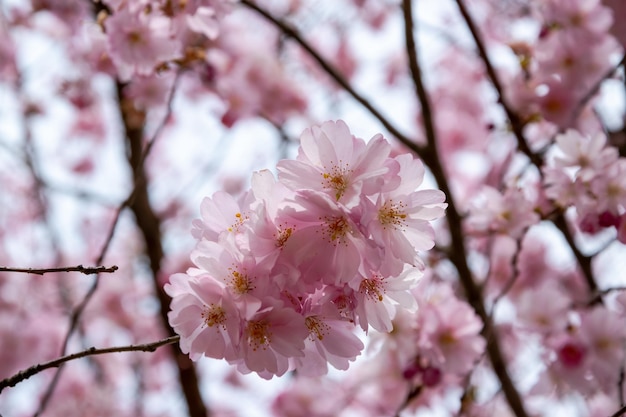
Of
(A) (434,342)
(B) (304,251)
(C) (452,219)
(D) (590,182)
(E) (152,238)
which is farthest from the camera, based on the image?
(E) (152,238)

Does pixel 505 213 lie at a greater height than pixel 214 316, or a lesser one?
greater

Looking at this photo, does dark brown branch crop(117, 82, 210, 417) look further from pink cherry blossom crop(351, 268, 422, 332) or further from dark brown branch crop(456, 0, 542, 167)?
pink cherry blossom crop(351, 268, 422, 332)

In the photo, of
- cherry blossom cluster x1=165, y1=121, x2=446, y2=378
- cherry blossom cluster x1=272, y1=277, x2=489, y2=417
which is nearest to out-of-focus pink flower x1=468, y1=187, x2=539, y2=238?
cherry blossom cluster x1=272, y1=277, x2=489, y2=417

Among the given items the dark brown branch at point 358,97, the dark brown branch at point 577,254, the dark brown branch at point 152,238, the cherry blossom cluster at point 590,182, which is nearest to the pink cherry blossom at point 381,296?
the cherry blossom cluster at point 590,182

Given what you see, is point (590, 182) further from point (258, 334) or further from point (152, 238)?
point (152, 238)

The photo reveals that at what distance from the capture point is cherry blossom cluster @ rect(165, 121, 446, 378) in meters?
0.97

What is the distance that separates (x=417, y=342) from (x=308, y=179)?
3.05 ft

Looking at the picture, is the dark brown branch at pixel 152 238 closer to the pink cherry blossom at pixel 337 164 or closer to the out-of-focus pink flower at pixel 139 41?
the out-of-focus pink flower at pixel 139 41

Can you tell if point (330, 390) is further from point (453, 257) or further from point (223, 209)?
point (223, 209)

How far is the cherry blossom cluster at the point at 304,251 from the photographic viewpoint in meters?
0.97

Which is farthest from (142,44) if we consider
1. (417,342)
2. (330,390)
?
(330,390)

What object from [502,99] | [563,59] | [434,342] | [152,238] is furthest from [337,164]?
[152,238]

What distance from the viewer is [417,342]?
1.79 m

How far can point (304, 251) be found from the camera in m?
0.97
